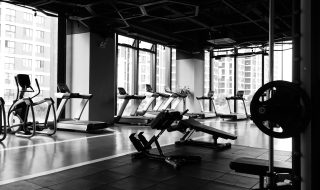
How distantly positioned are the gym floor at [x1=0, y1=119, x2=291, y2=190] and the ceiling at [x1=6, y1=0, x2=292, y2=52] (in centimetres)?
318

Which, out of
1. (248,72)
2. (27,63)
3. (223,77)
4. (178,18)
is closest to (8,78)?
(27,63)

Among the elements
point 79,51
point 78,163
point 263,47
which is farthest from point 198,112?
point 78,163

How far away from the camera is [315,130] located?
1.81 metres

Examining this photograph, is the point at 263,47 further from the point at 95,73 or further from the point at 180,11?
the point at 95,73

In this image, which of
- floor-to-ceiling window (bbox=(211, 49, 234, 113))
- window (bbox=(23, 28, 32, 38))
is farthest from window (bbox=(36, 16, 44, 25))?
floor-to-ceiling window (bbox=(211, 49, 234, 113))

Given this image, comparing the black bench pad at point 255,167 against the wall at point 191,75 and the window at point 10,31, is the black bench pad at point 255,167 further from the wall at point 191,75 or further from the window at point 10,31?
the wall at point 191,75

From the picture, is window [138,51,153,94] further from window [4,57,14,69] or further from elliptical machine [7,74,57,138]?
elliptical machine [7,74,57,138]

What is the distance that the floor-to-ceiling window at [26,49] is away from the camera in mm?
6773

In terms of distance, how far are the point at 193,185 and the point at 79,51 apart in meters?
6.03

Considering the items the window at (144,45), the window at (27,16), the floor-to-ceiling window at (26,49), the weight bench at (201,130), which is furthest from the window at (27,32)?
the weight bench at (201,130)

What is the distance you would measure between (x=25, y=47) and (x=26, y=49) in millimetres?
56

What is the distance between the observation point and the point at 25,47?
23.2ft

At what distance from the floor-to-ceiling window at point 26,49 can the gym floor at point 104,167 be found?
2.16 m

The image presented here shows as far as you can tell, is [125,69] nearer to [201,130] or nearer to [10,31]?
[10,31]
